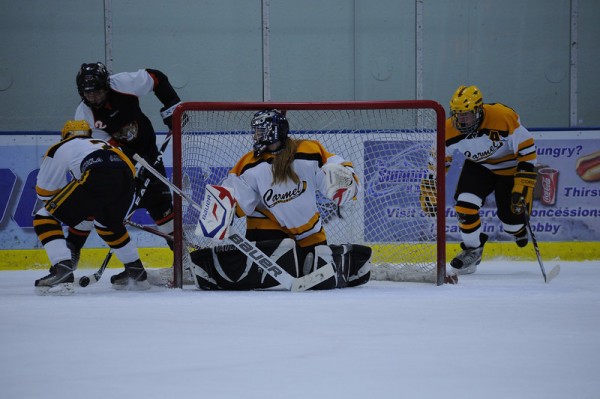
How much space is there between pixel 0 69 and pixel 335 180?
11.7 ft

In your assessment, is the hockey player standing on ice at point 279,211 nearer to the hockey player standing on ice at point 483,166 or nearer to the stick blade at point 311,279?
the stick blade at point 311,279

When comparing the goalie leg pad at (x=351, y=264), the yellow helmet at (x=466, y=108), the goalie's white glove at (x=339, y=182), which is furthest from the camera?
the yellow helmet at (x=466, y=108)

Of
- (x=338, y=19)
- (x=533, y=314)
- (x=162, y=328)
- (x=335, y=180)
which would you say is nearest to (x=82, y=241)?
(x=335, y=180)

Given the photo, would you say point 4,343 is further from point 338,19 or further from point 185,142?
point 338,19

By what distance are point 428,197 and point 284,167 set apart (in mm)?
906

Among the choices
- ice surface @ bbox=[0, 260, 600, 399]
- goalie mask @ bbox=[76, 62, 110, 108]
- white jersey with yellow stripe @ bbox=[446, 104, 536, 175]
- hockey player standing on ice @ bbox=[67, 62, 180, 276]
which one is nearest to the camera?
ice surface @ bbox=[0, 260, 600, 399]

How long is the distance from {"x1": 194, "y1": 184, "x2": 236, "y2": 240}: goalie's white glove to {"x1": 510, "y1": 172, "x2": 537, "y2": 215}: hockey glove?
1558mm

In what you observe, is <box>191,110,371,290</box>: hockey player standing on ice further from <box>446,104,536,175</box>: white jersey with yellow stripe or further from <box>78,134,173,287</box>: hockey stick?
<box>446,104,536,175</box>: white jersey with yellow stripe

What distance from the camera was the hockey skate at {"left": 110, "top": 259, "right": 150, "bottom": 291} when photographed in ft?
13.8

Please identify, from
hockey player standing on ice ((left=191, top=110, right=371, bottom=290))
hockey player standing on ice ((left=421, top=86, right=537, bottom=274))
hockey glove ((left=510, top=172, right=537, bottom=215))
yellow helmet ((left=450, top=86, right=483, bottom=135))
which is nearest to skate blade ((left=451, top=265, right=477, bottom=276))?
hockey player standing on ice ((left=421, top=86, right=537, bottom=274))

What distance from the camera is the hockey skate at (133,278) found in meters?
4.20

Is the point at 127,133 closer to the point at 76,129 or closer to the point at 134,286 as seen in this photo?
the point at 76,129

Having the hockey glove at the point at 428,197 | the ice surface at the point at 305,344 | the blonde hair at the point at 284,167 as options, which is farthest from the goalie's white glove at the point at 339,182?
the hockey glove at the point at 428,197

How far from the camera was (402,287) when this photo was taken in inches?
168
